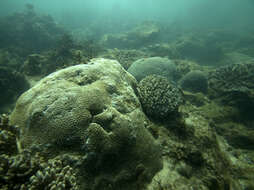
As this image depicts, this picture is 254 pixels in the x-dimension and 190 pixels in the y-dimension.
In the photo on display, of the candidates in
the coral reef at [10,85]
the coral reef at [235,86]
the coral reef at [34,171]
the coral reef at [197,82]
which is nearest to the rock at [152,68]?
the coral reef at [197,82]

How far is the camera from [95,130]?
92.2 inches

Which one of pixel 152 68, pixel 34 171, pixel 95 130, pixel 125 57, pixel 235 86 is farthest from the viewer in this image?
pixel 125 57

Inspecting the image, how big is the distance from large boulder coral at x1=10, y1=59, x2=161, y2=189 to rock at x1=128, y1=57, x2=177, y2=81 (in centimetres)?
423

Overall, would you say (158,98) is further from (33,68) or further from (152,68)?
(33,68)

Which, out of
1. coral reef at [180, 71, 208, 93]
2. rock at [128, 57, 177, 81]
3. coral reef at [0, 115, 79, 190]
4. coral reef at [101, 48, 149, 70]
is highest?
coral reef at [0, 115, 79, 190]

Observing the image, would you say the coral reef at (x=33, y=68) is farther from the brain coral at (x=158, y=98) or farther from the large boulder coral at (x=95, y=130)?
the brain coral at (x=158, y=98)

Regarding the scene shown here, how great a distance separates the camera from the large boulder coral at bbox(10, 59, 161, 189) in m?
2.31

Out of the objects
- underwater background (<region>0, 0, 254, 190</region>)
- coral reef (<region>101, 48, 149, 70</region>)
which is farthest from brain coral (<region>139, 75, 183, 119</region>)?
coral reef (<region>101, 48, 149, 70</region>)

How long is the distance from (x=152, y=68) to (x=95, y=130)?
5.73 metres

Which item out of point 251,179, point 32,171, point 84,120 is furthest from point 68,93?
point 251,179

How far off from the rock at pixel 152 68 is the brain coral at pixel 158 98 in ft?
8.91

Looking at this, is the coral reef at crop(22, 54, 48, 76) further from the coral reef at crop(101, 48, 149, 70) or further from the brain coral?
the brain coral

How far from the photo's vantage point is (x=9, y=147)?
7.64ft

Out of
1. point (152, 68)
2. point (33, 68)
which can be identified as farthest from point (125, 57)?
point (33, 68)
